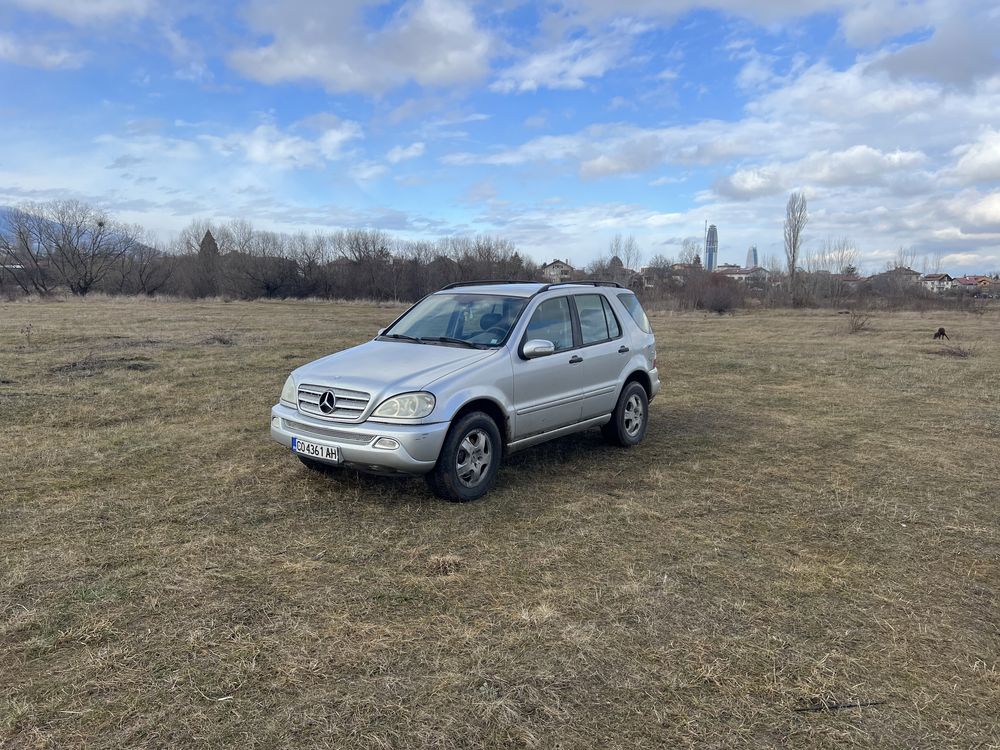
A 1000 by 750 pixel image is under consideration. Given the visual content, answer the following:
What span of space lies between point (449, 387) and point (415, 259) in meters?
57.2

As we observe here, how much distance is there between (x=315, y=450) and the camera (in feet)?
16.0

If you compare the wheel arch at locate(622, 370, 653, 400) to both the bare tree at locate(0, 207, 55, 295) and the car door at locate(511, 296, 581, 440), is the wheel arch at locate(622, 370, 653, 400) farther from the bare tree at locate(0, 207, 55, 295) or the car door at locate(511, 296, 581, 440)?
the bare tree at locate(0, 207, 55, 295)

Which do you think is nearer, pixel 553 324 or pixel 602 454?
pixel 553 324

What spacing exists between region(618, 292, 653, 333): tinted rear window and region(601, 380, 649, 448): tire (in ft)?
2.25

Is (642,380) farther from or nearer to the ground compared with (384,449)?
farther from the ground

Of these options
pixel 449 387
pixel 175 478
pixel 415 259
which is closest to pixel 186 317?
pixel 175 478

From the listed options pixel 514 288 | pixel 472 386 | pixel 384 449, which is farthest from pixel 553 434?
pixel 384 449

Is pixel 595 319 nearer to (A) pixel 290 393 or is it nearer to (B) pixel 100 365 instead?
(A) pixel 290 393

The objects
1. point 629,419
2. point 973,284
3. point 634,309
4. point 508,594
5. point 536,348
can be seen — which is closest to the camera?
point 508,594

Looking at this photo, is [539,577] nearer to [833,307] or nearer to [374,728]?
[374,728]

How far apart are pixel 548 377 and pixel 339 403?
1.84m

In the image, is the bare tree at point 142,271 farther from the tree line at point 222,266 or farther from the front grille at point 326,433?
the front grille at point 326,433

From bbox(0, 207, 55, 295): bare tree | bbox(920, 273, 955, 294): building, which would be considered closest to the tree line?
bbox(0, 207, 55, 295): bare tree

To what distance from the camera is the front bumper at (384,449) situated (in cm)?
457
